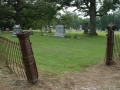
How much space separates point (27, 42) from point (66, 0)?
19837mm

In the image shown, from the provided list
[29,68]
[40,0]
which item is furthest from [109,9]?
[29,68]

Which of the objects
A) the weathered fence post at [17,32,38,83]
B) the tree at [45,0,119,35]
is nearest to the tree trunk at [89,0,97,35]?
the tree at [45,0,119,35]

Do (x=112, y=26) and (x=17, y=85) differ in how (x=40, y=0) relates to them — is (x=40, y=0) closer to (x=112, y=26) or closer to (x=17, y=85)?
(x=112, y=26)

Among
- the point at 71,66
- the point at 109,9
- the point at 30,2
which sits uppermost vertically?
the point at 30,2

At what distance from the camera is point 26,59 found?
14.0ft

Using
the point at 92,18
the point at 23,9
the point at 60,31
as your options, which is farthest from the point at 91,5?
the point at 23,9

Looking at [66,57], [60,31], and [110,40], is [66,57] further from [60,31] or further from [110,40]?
[60,31]

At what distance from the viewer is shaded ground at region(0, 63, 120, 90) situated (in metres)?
4.37

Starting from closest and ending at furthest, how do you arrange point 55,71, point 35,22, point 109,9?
point 55,71 → point 109,9 → point 35,22

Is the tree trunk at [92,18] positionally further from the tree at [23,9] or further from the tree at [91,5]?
the tree at [23,9]

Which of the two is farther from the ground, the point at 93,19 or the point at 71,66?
the point at 93,19

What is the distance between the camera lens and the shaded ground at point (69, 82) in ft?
14.3

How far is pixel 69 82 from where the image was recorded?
4.76 meters

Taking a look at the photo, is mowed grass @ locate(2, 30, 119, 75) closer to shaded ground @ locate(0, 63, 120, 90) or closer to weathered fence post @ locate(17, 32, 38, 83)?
shaded ground @ locate(0, 63, 120, 90)
